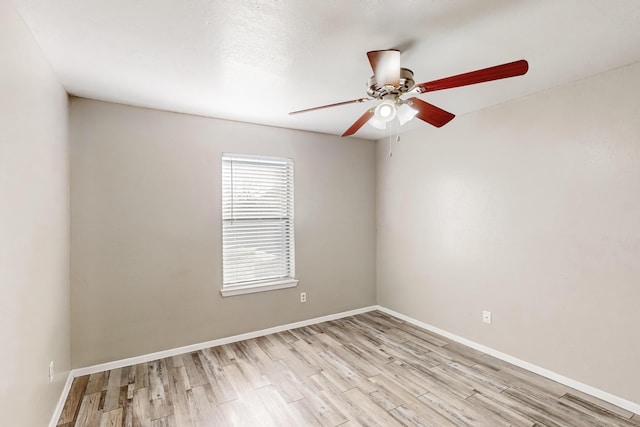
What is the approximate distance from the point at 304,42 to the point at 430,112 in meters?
0.94

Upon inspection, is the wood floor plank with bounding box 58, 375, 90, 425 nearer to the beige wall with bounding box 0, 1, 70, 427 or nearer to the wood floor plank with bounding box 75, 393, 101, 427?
the wood floor plank with bounding box 75, 393, 101, 427

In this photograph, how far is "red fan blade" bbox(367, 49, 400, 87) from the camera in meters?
1.62

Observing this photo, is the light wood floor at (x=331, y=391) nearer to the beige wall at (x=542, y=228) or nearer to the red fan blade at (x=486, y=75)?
the beige wall at (x=542, y=228)

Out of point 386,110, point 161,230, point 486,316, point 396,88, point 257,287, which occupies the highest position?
point 396,88

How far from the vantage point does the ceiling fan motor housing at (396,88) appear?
188 cm

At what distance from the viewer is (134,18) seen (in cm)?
163

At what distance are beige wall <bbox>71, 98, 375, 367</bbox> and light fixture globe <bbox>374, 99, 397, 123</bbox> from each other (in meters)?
1.91

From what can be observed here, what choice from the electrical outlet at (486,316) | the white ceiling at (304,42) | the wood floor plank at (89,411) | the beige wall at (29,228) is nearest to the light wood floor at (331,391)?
the wood floor plank at (89,411)

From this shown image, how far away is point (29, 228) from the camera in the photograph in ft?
5.70

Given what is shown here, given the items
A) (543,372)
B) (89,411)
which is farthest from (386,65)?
(89,411)

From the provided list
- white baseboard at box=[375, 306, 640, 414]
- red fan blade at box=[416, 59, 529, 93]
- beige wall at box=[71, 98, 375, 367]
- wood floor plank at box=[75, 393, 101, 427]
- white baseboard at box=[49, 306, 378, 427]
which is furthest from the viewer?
beige wall at box=[71, 98, 375, 367]

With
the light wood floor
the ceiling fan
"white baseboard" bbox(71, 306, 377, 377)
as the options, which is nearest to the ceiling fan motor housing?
the ceiling fan

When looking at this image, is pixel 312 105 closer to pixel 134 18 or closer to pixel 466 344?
pixel 134 18

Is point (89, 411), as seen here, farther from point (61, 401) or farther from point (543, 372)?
point (543, 372)
